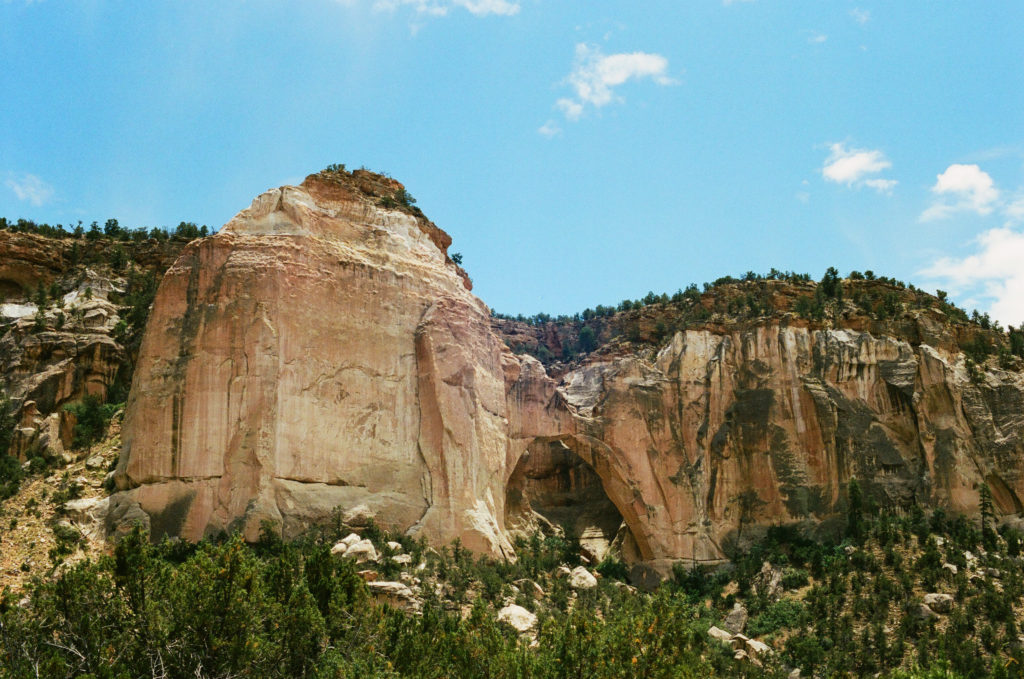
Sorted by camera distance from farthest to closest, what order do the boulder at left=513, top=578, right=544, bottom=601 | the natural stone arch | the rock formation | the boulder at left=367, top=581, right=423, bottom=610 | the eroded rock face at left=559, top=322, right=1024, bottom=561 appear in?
the natural stone arch < the eroded rock face at left=559, top=322, right=1024, bottom=561 < the boulder at left=513, top=578, right=544, bottom=601 < the rock formation < the boulder at left=367, top=581, right=423, bottom=610

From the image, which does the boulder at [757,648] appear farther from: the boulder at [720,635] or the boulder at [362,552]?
the boulder at [362,552]

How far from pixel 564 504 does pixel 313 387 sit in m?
16.2

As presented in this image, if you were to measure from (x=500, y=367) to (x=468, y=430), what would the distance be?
4440 millimetres

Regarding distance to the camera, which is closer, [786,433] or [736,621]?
[736,621]

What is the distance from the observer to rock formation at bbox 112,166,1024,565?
3719cm

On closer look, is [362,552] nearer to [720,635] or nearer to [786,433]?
[720,635]

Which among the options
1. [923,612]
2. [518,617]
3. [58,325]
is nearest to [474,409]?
[518,617]

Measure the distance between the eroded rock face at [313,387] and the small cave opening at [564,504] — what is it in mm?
5756

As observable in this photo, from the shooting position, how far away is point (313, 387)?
38.7 meters

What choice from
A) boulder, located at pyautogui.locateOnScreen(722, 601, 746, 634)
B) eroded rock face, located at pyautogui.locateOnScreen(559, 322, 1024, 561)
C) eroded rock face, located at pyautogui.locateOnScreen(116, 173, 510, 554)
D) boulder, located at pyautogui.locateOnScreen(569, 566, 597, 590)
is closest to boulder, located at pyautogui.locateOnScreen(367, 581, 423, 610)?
eroded rock face, located at pyautogui.locateOnScreen(116, 173, 510, 554)

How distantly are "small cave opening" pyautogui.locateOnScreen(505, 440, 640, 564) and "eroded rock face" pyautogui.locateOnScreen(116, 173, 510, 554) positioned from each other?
227 inches

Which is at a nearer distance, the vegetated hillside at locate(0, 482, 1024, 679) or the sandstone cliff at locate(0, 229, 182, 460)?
the vegetated hillside at locate(0, 482, 1024, 679)

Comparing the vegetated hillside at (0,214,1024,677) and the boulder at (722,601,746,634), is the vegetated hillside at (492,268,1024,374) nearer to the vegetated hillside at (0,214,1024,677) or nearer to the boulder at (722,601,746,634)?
the vegetated hillside at (0,214,1024,677)

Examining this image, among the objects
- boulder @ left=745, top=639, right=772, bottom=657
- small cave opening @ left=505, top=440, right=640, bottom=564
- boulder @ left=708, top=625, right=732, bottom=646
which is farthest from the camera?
small cave opening @ left=505, top=440, right=640, bottom=564
